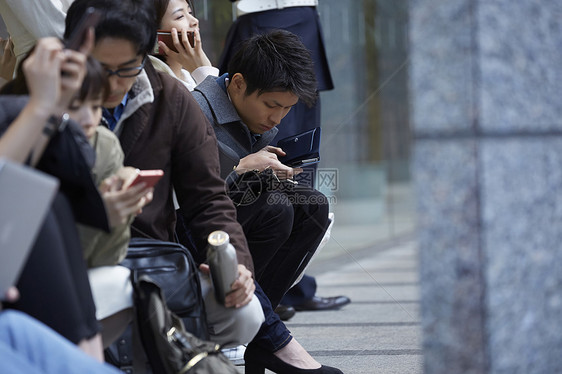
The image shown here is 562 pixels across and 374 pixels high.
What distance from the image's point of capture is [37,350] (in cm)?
146

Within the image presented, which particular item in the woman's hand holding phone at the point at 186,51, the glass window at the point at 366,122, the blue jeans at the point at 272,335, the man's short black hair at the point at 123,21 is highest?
the man's short black hair at the point at 123,21

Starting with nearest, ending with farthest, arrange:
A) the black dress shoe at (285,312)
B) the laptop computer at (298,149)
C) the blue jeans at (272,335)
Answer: the blue jeans at (272,335), the laptop computer at (298,149), the black dress shoe at (285,312)

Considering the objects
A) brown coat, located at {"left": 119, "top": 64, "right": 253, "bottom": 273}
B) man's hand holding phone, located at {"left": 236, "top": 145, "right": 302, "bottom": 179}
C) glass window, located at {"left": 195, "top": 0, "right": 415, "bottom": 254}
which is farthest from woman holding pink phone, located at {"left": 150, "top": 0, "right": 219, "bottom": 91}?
glass window, located at {"left": 195, "top": 0, "right": 415, "bottom": 254}

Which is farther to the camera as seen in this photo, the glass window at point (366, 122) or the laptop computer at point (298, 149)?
Answer: the glass window at point (366, 122)

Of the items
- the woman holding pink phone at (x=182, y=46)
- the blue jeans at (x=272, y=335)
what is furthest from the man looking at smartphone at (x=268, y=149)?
the blue jeans at (x=272, y=335)

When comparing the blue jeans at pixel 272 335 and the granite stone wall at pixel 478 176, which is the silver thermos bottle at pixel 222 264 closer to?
the blue jeans at pixel 272 335

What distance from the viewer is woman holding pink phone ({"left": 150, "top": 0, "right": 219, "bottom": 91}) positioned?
9.62ft

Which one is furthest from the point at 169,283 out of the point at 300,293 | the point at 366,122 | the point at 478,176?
the point at 366,122

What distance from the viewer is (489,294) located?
1475 millimetres

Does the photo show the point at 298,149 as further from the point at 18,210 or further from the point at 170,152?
the point at 18,210

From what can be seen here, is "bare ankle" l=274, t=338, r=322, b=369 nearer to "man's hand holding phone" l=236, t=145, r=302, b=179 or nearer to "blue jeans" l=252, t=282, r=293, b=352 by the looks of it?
"blue jeans" l=252, t=282, r=293, b=352

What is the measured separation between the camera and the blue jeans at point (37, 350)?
144 centimetres

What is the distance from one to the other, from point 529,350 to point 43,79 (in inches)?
38.6

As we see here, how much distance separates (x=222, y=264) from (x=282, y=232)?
720 millimetres
